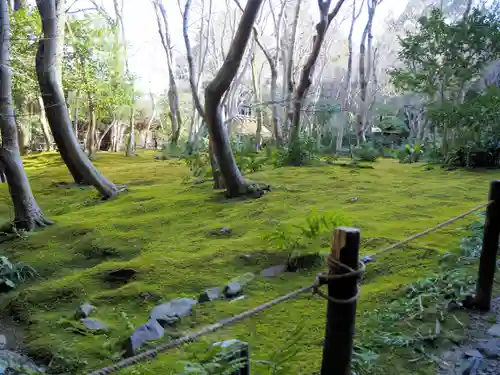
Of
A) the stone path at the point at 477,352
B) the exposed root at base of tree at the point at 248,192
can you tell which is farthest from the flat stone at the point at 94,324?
the exposed root at base of tree at the point at 248,192

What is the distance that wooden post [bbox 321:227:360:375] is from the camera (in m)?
1.59

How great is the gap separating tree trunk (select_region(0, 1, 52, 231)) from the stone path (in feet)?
19.1

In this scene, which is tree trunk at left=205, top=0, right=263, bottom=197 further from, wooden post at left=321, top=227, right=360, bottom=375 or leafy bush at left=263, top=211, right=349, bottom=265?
wooden post at left=321, top=227, right=360, bottom=375

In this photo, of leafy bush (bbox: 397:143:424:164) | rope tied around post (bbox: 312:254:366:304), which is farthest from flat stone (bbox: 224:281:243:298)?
leafy bush (bbox: 397:143:424:164)

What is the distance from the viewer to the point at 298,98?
9781 mm

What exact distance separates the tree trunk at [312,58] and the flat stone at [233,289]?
5502 mm

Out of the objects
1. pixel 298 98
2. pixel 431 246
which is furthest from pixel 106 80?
pixel 431 246

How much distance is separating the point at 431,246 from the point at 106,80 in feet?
44.2

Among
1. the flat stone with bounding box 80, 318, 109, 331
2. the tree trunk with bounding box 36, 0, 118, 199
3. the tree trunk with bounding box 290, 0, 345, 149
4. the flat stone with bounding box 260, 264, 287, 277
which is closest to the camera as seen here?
the flat stone with bounding box 80, 318, 109, 331

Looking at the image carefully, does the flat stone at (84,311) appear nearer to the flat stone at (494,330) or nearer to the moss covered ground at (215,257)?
the moss covered ground at (215,257)

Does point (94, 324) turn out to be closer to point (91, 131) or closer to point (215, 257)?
point (215, 257)

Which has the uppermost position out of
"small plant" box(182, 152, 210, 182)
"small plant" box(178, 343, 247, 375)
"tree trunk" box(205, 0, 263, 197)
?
"tree trunk" box(205, 0, 263, 197)

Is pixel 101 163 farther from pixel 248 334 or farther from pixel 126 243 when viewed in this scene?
pixel 248 334

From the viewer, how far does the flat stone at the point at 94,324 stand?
10.4 feet
